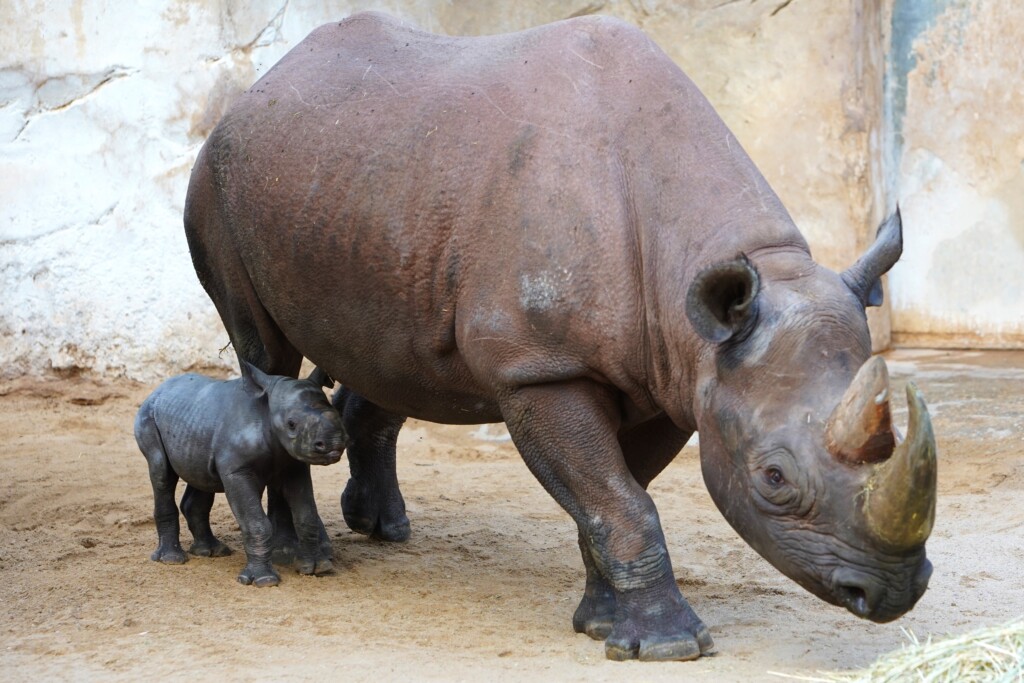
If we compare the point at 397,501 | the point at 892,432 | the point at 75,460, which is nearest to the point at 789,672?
the point at 892,432

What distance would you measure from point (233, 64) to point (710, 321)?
6.88 meters

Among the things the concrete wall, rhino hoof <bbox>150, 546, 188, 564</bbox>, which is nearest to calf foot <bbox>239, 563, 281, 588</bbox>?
rhino hoof <bbox>150, 546, 188, 564</bbox>

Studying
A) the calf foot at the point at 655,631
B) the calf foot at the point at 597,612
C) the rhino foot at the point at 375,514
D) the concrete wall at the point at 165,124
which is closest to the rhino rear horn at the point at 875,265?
the calf foot at the point at 655,631

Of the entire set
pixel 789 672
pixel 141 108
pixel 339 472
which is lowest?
pixel 339 472

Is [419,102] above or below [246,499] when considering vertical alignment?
above

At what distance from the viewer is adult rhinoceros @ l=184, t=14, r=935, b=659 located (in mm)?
4410

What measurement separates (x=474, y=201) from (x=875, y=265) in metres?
1.54

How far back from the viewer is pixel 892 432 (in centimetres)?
425

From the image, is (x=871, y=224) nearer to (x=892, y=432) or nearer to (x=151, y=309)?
(x=151, y=309)

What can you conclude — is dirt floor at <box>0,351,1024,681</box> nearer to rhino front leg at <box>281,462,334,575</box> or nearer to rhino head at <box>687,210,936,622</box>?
rhino front leg at <box>281,462,334,575</box>

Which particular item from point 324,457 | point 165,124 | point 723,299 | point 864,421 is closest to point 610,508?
point 723,299

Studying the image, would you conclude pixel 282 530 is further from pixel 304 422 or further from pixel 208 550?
pixel 304 422

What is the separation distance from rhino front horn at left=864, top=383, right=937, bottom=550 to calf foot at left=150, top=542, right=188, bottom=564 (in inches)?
148

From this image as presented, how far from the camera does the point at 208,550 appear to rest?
6914 millimetres
